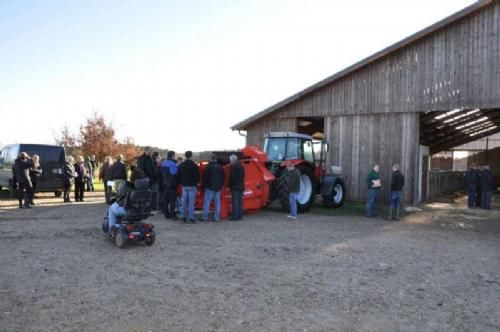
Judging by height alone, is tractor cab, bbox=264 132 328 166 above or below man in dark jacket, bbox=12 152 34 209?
above

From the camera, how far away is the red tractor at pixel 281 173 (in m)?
11.5

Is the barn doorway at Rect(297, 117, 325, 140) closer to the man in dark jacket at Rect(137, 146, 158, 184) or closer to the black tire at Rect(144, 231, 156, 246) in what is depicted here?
the man in dark jacket at Rect(137, 146, 158, 184)

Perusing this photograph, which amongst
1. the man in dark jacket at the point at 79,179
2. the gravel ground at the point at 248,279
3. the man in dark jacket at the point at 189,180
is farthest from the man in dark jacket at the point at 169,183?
the man in dark jacket at the point at 79,179

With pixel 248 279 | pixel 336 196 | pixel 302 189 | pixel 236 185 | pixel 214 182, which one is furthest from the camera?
pixel 336 196

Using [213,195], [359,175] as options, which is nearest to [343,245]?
[213,195]

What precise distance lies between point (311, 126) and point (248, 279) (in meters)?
14.5

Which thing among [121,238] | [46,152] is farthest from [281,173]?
[46,152]

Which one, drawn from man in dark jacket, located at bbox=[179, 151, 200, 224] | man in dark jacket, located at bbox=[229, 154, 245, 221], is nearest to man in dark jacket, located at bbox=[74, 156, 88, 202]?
man in dark jacket, located at bbox=[179, 151, 200, 224]

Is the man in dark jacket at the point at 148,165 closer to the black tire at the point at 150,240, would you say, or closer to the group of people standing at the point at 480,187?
the black tire at the point at 150,240

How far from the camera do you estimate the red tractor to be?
455 inches

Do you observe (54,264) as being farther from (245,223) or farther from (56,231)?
(245,223)

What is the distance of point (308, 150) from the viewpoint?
1327cm

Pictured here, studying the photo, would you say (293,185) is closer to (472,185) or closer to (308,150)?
(308,150)

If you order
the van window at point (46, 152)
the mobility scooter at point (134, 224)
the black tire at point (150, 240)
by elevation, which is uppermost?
the van window at point (46, 152)
